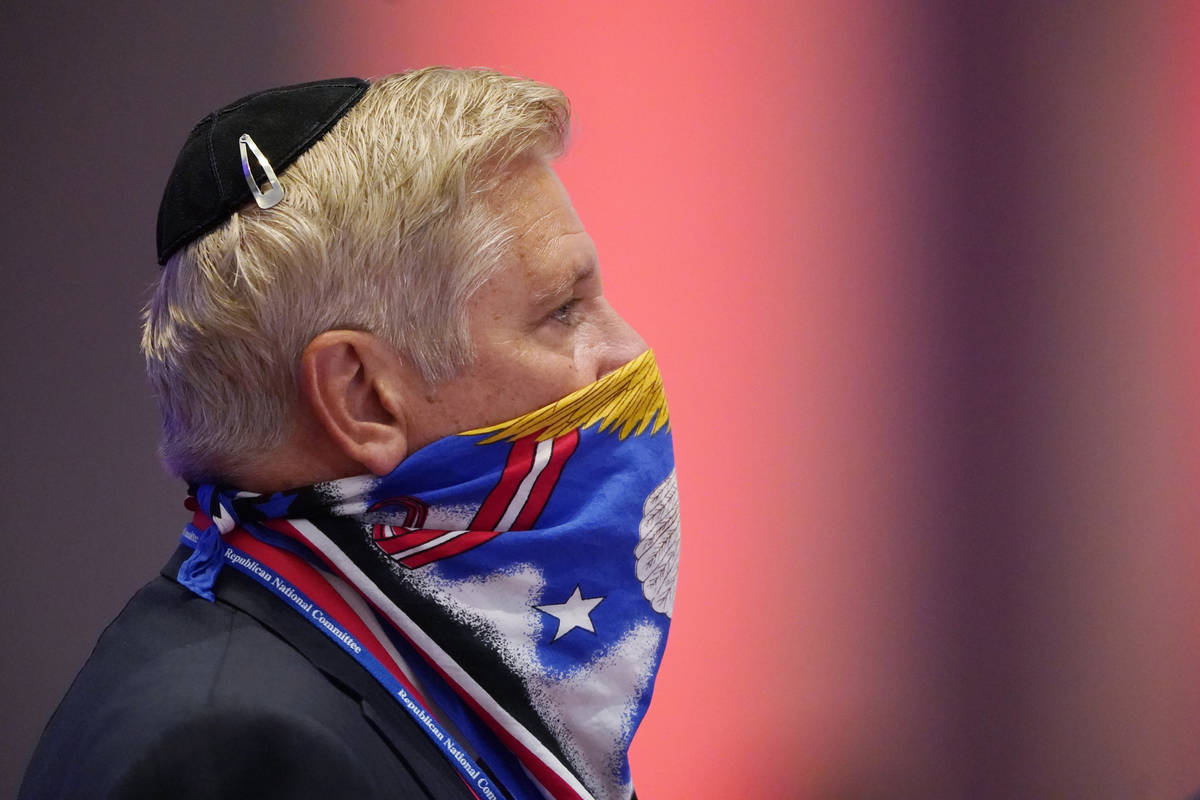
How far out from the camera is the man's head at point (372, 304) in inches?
36.0

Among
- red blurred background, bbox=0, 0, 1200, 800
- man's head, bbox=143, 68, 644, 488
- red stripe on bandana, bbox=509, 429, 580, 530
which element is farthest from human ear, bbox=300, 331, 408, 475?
red blurred background, bbox=0, 0, 1200, 800

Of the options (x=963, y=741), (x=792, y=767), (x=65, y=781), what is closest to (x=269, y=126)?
(x=65, y=781)

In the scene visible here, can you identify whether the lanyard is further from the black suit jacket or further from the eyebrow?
the eyebrow

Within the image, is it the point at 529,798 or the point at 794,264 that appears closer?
the point at 529,798

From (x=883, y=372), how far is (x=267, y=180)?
109 cm

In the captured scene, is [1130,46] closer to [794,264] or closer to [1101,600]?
[794,264]

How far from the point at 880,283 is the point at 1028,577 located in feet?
1.64

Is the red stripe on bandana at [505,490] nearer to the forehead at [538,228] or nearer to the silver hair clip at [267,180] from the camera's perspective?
the forehead at [538,228]

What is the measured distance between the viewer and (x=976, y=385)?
177cm

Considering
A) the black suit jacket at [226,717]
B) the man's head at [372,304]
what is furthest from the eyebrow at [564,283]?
the black suit jacket at [226,717]

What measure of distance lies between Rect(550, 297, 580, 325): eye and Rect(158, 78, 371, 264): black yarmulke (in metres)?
0.24

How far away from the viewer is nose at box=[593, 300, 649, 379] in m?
1.02

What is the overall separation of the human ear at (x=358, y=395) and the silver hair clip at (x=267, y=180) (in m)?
0.11

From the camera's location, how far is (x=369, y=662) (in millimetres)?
914
